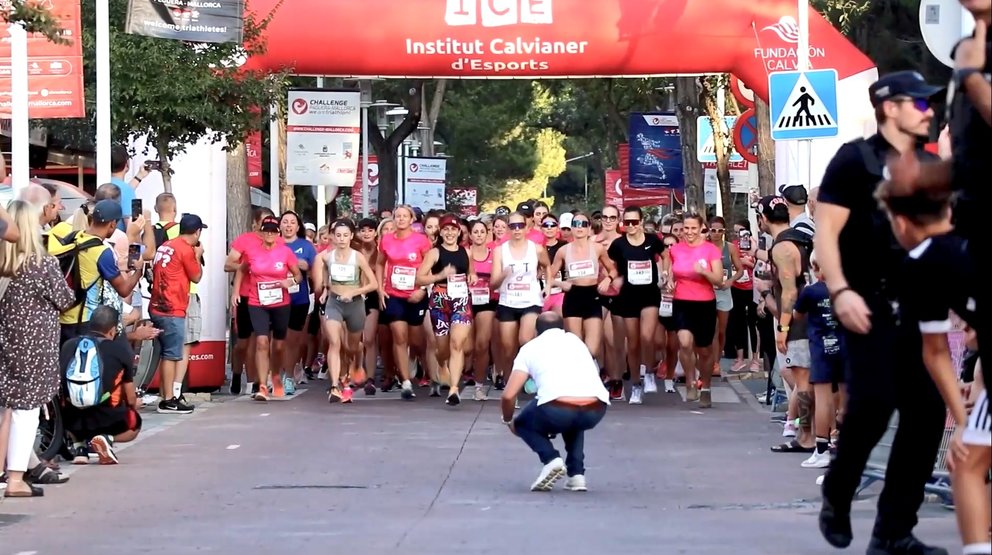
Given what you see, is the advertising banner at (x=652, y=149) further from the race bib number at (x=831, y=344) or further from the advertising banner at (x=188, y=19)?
the race bib number at (x=831, y=344)

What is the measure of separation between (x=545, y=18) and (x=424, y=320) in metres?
3.49

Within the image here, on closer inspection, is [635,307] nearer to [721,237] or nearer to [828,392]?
[721,237]

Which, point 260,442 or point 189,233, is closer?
point 260,442

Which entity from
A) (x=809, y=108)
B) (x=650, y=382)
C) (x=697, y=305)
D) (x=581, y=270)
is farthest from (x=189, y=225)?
(x=809, y=108)

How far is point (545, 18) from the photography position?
19828 millimetres

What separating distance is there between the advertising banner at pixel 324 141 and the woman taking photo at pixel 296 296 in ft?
29.3

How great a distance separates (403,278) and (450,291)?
73 cm

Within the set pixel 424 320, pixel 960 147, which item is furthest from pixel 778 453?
pixel 960 147

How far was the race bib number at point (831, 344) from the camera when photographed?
1147 cm

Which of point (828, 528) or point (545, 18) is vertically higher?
point (545, 18)

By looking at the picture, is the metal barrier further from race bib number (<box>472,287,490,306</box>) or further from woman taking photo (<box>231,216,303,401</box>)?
woman taking photo (<box>231,216,303,401</box>)

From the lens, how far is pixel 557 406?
11.0m

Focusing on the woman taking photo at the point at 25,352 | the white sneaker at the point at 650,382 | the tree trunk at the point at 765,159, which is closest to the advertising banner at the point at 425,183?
the tree trunk at the point at 765,159

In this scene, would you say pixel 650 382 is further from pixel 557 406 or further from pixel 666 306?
pixel 557 406
